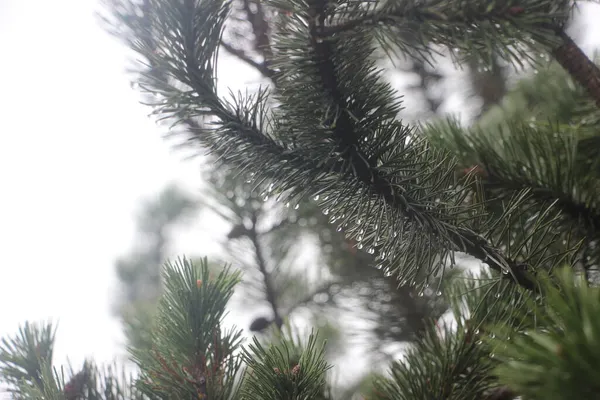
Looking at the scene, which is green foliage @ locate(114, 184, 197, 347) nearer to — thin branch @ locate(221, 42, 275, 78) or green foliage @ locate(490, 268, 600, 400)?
thin branch @ locate(221, 42, 275, 78)

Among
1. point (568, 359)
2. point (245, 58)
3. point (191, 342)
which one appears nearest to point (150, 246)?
point (245, 58)

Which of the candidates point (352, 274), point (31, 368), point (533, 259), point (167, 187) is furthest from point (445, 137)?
point (167, 187)

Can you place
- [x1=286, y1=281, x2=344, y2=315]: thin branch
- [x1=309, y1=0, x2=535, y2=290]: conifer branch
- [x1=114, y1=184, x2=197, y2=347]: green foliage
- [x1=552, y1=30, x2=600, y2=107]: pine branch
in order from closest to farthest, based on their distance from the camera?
[x1=309, y1=0, x2=535, y2=290]: conifer branch → [x1=552, y1=30, x2=600, y2=107]: pine branch → [x1=286, y1=281, x2=344, y2=315]: thin branch → [x1=114, y1=184, x2=197, y2=347]: green foliage

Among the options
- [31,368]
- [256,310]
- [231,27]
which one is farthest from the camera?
[256,310]

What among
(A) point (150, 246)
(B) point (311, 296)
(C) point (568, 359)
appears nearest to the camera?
(C) point (568, 359)

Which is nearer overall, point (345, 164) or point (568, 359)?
point (568, 359)

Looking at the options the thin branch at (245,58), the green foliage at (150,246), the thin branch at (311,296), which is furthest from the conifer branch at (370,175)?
the green foliage at (150,246)

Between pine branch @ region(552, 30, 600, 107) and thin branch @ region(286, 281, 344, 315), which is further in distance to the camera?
thin branch @ region(286, 281, 344, 315)

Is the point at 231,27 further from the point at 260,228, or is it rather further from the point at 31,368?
the point at 31,368

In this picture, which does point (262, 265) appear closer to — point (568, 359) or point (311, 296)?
point (311, 296)

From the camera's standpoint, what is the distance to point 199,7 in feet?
1.15

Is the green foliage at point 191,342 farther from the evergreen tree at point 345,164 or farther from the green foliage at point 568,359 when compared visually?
the green foliage at point 568,359

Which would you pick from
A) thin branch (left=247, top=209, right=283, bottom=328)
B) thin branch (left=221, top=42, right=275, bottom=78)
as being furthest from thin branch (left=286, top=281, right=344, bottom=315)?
thin branch (left=221, top=42, right=275, bottom=78)

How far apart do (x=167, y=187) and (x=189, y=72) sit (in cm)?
200
